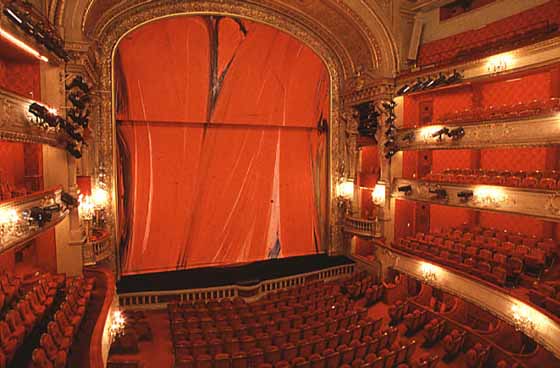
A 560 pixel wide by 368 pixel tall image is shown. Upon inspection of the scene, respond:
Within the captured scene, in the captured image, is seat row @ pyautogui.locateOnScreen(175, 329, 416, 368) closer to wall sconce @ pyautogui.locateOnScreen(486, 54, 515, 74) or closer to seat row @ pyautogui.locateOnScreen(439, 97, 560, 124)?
seat row @ pyautogui.locateOnScreen(439, 97, 560, 124)

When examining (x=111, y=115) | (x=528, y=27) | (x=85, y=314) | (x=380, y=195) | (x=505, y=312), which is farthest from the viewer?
(x=380, y=195)

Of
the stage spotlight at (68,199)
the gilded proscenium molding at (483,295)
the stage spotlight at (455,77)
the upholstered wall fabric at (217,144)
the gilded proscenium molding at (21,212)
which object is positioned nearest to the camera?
the gilded proscenium molding at (21,212)

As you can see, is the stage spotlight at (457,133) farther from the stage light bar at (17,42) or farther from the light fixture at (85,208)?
the stage light bar at (17,42)

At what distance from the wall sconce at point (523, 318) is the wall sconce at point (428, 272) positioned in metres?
2.07

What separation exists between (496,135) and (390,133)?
3131 mm

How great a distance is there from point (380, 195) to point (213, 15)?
7332mm

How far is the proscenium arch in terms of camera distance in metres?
10.1

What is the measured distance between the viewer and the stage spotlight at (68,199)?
7.08m

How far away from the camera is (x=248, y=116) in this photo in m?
11.8

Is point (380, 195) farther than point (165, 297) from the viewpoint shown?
Yes

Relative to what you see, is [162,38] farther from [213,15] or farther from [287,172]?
[287,172]

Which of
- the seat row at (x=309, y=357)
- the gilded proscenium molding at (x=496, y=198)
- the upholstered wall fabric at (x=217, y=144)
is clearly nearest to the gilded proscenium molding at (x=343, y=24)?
the upholstered wall fabric at (x=217, y=144)

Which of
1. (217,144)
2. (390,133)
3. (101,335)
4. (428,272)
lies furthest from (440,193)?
(101,335)

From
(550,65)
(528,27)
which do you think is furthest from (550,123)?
(528,27)
